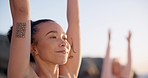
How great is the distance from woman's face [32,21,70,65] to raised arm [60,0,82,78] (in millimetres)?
211

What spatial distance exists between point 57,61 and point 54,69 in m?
0.10

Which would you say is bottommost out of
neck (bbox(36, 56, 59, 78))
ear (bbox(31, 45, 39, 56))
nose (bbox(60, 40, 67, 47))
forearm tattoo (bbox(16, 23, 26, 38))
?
neck (bbox(36, 56, 59, 78))

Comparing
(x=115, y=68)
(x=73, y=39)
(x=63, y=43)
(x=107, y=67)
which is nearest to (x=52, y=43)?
(x=63, y=43)

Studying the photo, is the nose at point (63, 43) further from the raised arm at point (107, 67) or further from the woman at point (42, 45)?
the raised arm at point (107, 67)

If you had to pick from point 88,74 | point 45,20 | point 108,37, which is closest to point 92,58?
point 88,74

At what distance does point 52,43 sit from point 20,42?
0.18 metres

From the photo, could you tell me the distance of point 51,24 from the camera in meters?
1.59

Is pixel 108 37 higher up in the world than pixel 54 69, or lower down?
higher up

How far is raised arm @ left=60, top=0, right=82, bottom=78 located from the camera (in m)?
1.75

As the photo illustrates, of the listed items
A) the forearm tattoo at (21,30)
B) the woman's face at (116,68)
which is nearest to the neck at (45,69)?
the forearm tattoo at (21,30)

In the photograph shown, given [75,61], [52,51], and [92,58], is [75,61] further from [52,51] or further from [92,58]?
[92,58]

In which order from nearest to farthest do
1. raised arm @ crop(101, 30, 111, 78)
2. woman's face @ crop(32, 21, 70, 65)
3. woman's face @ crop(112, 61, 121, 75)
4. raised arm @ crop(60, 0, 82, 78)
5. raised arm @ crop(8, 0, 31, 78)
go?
1. raised arm @ crop(8, 0, 31, 78)
2. woman's face @ crop(32, 21, 70, 65)
3. raised arm @ crop(60, 0, 82, 78)
4. raised arm @ crop(101, 30, 111, 78)
5. woman's face @ crop(112, 61, 121, 75)

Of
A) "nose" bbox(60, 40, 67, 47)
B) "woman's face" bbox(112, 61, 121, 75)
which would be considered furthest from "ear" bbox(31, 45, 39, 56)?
"woman's face" bbox(112, 61, 121, 75)

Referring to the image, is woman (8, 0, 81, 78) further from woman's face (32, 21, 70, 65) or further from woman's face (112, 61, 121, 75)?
woman's face (112, 61, 121, 75)
